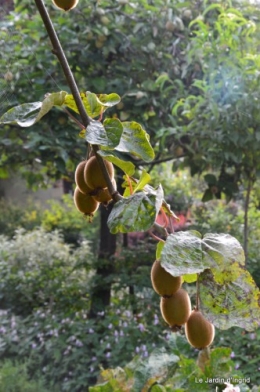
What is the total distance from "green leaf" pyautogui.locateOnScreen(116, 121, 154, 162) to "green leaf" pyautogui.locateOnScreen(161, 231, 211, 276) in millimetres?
80

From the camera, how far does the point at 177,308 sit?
1.47ft

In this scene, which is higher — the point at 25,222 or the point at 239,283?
the point at 239,283

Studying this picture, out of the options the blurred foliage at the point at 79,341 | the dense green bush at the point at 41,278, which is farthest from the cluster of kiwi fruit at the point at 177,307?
the dense green bush at the point at 41,278

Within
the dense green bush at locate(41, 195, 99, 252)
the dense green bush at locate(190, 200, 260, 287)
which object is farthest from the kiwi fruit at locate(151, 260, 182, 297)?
the dense green bush at locate(41, 195, 99, 252)

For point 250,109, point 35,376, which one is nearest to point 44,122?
point 250,109

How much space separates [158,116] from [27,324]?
1359mm

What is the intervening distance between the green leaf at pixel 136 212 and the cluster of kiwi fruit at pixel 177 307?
58 millimetres

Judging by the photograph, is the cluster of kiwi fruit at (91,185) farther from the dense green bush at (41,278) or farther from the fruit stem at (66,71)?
the dense green bush at (41,278)

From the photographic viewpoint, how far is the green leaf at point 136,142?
43cm

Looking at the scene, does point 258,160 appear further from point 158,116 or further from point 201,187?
point 201,187

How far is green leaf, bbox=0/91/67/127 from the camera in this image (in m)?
0.43

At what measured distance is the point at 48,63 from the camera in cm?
261

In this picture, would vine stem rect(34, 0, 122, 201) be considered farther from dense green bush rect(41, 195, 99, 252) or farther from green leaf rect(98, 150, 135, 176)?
dense green bush rect(41, 195, 99, 252)

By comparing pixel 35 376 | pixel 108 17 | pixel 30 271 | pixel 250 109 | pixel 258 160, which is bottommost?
pixel 35 376
